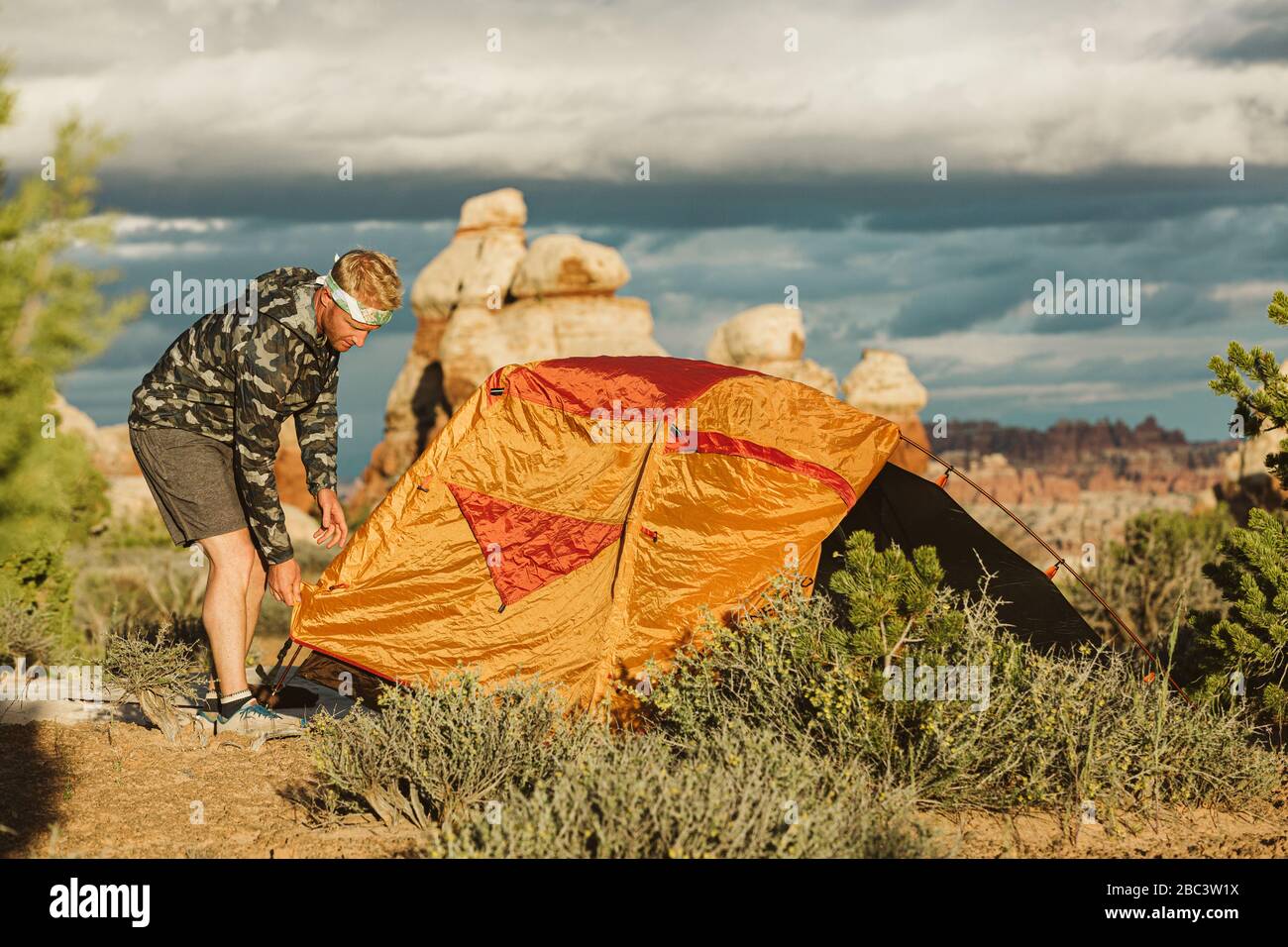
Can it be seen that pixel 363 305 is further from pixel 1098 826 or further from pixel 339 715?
pixel 1098 826

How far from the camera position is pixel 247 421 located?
5660mm

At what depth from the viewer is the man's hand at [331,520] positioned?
6.02 meters

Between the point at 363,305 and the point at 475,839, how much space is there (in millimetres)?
2554

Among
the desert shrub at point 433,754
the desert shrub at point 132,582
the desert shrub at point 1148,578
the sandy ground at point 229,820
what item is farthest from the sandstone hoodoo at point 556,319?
the desert shrub at point 433,754

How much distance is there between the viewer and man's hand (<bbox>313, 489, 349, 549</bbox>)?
6016 mm

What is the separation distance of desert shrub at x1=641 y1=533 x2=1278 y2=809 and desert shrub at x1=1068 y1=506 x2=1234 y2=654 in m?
6.65

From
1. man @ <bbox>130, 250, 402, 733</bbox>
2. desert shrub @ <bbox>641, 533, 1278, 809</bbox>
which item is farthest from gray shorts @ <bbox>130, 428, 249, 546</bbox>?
desert shrub @ <bbox>641, 533, 1278, 809</bbox>

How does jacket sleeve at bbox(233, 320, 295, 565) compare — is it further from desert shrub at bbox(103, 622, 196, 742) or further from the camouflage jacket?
desert shrub at bbox(103, 622, 196, 742)

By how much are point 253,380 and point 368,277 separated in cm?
75

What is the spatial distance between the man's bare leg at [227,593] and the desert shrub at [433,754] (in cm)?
96

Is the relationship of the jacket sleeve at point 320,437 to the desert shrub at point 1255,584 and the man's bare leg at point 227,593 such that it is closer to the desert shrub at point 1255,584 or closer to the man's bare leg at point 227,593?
the man's bare leg at point 227,593

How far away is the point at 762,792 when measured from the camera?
14.2ft

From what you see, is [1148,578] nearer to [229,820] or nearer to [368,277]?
[368,277]
